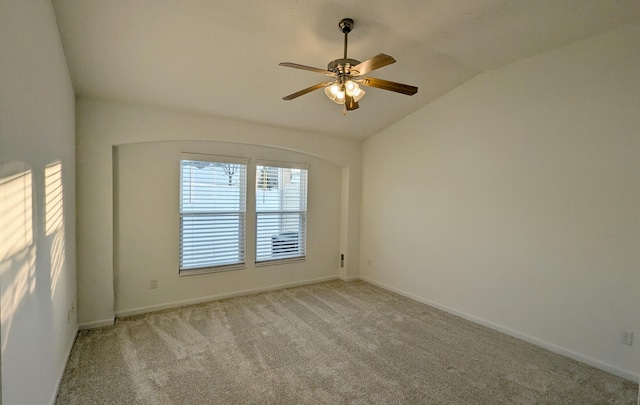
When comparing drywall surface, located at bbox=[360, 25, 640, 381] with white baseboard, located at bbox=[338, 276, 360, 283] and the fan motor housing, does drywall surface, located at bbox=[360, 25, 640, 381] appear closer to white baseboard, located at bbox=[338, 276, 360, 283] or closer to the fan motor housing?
white baseboard, located at bbox=[338, 276, 360, 283]

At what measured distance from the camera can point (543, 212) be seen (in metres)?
3.07

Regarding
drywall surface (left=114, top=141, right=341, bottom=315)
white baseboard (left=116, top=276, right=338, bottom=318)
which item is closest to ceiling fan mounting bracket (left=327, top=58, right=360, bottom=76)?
drywall surface (left=114, top=141, right=341, bottom=315)

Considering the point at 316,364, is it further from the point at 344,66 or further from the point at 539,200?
the point at 539,200

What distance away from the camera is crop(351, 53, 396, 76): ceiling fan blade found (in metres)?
1.94

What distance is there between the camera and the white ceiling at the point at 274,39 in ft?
7.50

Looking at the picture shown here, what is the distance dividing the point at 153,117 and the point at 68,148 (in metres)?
1.01

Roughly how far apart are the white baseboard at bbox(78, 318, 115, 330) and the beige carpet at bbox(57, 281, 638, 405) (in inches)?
3.9

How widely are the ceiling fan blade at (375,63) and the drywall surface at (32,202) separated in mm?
1846

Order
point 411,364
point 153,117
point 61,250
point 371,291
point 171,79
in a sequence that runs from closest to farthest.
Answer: point 61,250 < point 411,364 < point 171,79 < point 153,117 < point 371,291

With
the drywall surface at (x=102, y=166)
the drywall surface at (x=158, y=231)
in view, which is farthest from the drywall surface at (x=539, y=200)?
the drywall surface at (x=102, y=166)

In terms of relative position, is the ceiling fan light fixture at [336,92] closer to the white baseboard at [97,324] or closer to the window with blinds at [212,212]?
the window with blinds at [212,212]

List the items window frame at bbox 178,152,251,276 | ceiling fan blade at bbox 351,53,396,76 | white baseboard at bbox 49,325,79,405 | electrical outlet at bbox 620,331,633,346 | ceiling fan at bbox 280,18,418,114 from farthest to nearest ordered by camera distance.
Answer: window frame at bbox 178,152,251,276
electrical outlet at bbox 620,331,633,346
ceiling fan at bbox 280,18,418,114
white baseboard at bbox 49,325,79,405
ceiling fan blade at bbox 351,53,396,76

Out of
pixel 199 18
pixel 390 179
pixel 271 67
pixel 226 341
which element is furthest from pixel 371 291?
pixel 199 18

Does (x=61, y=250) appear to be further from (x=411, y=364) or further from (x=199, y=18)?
(x=411, y=364)
